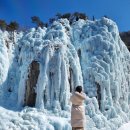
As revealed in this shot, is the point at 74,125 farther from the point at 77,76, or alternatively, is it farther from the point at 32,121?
the point at 77,76

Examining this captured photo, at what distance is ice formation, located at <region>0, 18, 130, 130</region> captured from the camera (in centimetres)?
1803

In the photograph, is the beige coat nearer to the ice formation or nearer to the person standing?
the person standing

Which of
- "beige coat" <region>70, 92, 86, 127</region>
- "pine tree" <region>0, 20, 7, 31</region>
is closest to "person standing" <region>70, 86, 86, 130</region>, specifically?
"beige coat" <region>70, 92, 86, 127</region>

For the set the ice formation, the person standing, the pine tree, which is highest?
the pine tree

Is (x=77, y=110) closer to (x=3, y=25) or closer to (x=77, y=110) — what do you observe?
(x=77, y=110)

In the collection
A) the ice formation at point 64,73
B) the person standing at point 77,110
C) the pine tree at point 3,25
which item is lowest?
the person standing at point 77,110

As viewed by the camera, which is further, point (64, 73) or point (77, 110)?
point (64, 73)

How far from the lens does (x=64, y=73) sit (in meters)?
18.7

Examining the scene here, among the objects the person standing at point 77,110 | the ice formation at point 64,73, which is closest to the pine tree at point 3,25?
the ice formation at point 64,73

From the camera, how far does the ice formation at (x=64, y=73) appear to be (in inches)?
710

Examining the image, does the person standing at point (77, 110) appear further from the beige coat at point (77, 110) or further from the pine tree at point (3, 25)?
the pine tree at point (3, 25)

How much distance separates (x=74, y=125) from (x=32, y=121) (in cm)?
831

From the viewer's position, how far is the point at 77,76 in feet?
63.5

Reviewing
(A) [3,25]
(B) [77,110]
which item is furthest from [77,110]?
(A) [3,25]
